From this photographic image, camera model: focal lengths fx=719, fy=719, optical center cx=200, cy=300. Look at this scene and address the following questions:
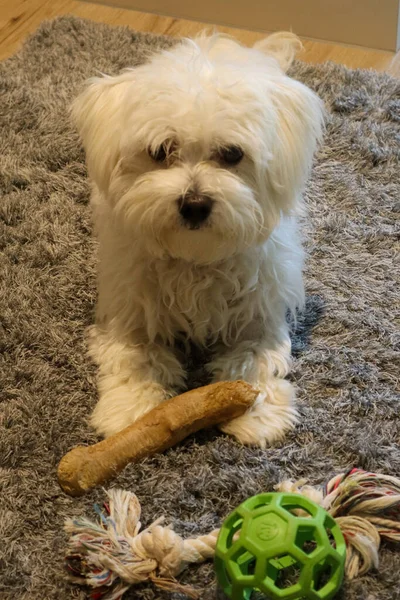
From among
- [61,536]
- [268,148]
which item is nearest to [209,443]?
[61,536]

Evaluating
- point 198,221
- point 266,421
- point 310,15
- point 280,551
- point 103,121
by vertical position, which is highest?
point 103,121

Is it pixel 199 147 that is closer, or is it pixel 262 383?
pixel 199 147

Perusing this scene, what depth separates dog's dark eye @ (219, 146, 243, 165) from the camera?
1237mm

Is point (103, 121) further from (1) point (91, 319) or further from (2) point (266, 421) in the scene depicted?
(2) point (266, 421)

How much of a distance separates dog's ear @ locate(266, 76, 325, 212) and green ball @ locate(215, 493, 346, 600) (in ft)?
1.84

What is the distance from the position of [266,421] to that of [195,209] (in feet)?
1.40

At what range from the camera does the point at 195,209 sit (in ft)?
4.00

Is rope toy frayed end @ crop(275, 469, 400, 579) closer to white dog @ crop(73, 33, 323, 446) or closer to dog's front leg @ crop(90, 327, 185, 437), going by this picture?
white dog @ crop(73, 33, 323, 446)

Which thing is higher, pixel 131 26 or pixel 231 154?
pixel 231 154

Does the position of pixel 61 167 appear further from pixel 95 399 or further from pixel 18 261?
pixel 95 399

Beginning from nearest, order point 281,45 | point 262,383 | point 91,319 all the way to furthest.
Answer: point 262,383 → point 91,319 → point 281,45

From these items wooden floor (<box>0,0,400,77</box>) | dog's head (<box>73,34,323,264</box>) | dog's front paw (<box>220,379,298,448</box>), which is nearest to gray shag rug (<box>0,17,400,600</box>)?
dog's front paw (<box>220,379,298,448</box>)

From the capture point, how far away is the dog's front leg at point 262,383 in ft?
4.41

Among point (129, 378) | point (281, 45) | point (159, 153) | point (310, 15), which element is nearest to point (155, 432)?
point (129, 378)
